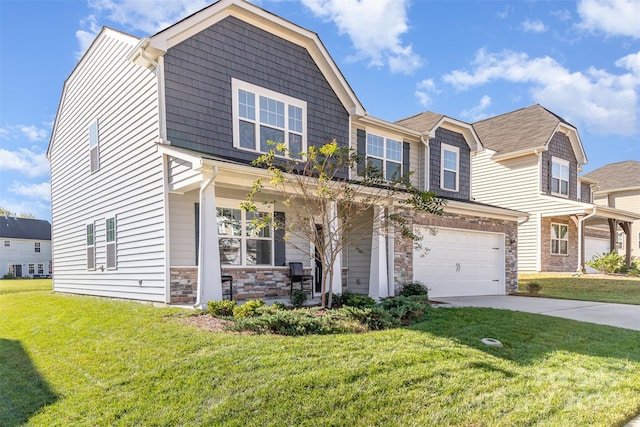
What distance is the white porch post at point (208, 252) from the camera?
7654 mm

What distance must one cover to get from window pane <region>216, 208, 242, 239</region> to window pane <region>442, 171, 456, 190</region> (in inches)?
325

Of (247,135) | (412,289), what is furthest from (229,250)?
(412,289)

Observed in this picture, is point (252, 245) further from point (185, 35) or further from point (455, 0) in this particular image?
point (455, 0)

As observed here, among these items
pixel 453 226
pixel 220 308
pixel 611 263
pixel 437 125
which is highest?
pixel 437 125

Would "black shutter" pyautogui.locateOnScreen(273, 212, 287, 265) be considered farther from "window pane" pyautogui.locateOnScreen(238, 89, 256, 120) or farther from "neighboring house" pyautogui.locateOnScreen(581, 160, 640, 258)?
"neighboring house" pyautogui.locateOnScreen(581, 160, 640, 258)

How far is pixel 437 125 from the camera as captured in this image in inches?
560

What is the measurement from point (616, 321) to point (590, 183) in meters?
19.4

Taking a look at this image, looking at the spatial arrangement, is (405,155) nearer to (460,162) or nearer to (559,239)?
(460,162)

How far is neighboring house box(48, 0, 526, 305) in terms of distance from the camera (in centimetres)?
877

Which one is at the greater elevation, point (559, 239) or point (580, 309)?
point (559, 239)

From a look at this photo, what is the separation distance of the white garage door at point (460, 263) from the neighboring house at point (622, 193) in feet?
52.5

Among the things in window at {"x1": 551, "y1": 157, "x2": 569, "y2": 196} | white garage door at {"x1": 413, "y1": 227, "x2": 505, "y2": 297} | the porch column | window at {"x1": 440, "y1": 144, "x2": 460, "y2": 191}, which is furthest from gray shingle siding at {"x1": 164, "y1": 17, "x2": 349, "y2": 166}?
window at {"x1": 551, "y1": 157, "x2": 569, "y2": 196}

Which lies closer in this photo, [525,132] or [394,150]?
[394,150]

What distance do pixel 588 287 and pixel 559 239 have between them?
5148mm
